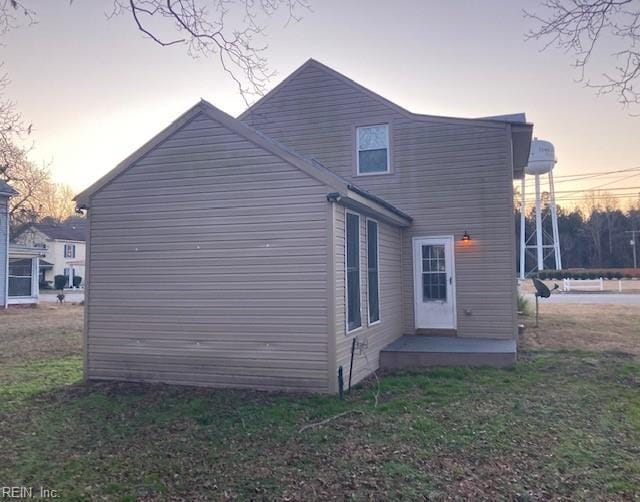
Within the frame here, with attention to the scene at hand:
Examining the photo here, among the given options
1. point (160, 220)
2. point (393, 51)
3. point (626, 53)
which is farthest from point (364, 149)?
point (626, 53)

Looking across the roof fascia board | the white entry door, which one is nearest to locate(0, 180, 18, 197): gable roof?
the roof fascia board

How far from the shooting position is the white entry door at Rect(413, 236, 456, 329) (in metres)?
9.99

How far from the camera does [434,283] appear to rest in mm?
10141

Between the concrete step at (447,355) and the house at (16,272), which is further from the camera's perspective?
the house at (16,272)

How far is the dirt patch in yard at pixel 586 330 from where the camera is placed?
31.5ft

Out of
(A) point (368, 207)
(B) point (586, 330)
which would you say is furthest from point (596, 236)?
(A) point (368, 207)

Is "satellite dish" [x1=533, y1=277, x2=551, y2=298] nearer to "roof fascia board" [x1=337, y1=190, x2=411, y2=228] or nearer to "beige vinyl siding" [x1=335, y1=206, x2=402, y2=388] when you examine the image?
"beige vinyl siding" [x1=335, y1=206, x2=402, y2=388]

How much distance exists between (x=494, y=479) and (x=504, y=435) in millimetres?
1019

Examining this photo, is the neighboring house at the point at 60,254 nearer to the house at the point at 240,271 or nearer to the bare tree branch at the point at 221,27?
the house at the point at 240,271

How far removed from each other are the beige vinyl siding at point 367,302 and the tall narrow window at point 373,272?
0.57ft

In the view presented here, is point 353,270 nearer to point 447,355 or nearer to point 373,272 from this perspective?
point 373,272

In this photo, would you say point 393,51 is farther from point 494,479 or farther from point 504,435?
point 494,479

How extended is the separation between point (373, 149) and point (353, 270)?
4.24 meters

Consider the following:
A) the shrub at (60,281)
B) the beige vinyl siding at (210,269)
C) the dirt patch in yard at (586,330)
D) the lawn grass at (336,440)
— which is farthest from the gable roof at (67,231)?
the lawn grass at (336,440)
